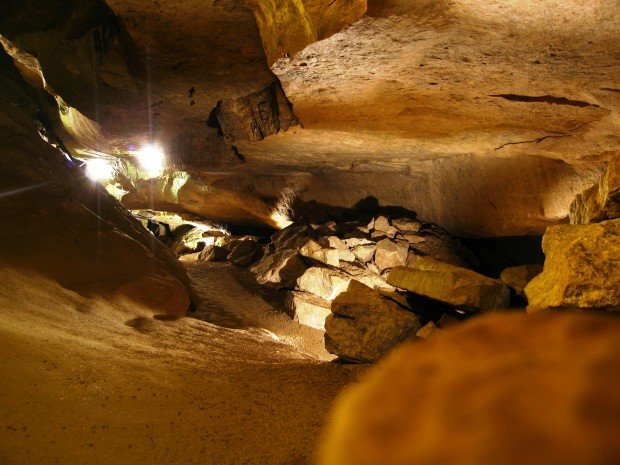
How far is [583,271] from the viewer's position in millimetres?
3197

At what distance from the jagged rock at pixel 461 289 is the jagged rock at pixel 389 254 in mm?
4059

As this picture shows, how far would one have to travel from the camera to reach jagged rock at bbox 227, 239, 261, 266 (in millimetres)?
11195

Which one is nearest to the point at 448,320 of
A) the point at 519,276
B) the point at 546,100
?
the point at 519,276

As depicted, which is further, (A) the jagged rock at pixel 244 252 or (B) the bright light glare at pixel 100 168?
(B) the bright light glare at pixel 100 168

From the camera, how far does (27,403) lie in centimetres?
188

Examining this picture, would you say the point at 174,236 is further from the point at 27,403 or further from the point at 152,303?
the point at 27,403

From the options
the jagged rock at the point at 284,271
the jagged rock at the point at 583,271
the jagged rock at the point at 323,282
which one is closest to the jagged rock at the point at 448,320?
the jagged rock at the point at 583,271

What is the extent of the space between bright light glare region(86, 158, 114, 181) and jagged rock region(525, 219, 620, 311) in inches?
606

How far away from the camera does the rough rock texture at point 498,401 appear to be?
1.10 m

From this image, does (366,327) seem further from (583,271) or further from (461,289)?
(583,271)

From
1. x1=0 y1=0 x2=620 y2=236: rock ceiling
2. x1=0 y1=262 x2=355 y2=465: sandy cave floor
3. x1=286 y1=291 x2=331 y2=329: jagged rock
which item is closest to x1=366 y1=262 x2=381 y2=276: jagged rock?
x1=286 y1=291 x2=331 y2=329: jagged rock

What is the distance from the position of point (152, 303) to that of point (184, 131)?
477 centimetres

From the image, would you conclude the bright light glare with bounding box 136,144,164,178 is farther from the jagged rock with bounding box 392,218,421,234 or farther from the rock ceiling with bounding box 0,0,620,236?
the jagged rock with bounding box 392,218,421,234

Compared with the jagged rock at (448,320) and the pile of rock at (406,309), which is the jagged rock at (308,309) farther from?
the jagged rock at (448,320)
